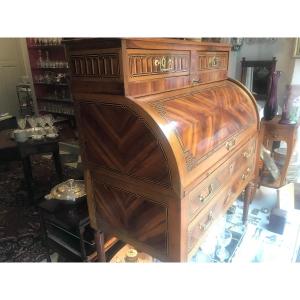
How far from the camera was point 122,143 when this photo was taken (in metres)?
1.05

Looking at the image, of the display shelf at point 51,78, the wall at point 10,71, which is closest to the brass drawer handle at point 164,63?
the display shelf at point 51,78

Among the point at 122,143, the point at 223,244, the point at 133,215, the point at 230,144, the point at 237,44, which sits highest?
the point at 237,44

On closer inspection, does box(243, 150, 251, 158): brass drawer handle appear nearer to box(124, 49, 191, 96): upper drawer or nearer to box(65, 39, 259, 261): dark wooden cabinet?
box(65, 39, 259, 261): dark wooden cabinet

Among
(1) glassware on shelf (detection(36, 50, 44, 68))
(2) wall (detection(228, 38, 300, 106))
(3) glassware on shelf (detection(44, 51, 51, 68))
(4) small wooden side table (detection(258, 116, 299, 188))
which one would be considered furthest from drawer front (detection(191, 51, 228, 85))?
(1) glassware on shelf (detection(36, 50, 44, 68))

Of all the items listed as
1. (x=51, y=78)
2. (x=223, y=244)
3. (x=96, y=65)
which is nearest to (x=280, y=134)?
(x=223, y=244)

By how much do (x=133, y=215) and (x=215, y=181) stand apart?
1.40ft

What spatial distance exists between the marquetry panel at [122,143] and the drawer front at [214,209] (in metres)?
0.31

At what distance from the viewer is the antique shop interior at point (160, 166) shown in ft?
3.18

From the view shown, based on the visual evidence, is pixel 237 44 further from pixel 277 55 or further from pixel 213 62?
pixel 213 62

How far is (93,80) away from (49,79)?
3.86 metres
